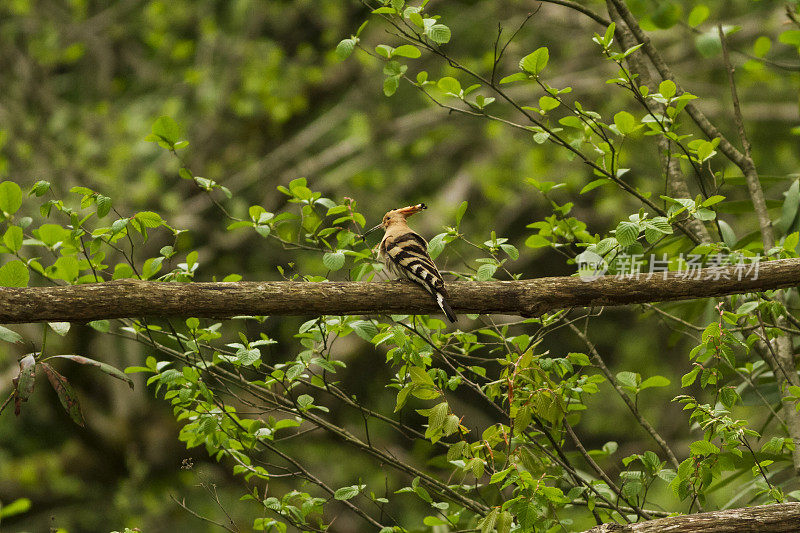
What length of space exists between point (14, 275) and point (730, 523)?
7.59ft

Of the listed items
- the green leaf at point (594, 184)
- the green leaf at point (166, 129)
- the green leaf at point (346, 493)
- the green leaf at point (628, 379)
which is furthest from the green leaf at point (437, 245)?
the green leaf at point (166, 129)

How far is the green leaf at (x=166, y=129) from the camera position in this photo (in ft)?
9.32

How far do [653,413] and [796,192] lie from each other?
719 cm

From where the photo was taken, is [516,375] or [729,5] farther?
[729,5]

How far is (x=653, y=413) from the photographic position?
404 inches

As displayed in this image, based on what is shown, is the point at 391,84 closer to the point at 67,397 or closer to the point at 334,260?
the point at 334,260

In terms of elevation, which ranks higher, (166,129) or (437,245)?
(166,129)

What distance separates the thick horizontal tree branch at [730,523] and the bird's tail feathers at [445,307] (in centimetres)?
76

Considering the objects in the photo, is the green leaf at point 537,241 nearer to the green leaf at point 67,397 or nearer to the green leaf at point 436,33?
the green leaf at point 436,33

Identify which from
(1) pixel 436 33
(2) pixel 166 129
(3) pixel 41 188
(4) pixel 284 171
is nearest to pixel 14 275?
(3) pixel 41 188

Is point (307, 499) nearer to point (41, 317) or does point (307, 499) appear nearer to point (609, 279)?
point (41, 317)

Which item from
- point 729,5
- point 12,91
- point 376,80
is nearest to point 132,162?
point 12,91

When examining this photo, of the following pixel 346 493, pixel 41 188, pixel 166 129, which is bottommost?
pixel 346 493

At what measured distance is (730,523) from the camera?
8.02 ft
